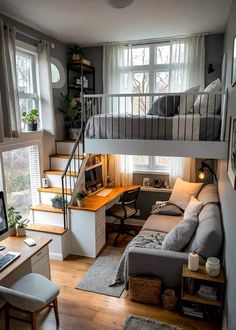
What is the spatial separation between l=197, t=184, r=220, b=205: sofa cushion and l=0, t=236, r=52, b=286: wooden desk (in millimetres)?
2129

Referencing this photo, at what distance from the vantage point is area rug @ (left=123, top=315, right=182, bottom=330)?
8.35 ft

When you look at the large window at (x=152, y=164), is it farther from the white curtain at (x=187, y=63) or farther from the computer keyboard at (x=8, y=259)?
the computer keyboard at (x=8, y=259)

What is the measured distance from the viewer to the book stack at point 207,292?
2568mm

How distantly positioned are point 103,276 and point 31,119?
2.38m

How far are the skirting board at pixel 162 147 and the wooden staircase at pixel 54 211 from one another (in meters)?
0.86

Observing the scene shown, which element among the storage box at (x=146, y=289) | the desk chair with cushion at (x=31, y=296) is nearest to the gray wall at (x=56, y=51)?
the desk chair with cushion at (x=31, y=296)

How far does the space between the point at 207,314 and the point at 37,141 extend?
3.13 m

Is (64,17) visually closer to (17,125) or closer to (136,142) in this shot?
(17,125)

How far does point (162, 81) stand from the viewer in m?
4.55

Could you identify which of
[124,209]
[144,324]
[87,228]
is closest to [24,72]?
[87,228]

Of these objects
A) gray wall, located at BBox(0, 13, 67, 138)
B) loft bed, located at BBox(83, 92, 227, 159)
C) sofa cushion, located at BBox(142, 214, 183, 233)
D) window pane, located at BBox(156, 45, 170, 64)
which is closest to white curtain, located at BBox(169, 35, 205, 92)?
window pane, located at BBox(156, 45, 170, 64)

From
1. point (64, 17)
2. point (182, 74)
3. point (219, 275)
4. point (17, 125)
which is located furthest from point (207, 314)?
point (64, 17)

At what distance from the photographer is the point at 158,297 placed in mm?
Answer: 2854

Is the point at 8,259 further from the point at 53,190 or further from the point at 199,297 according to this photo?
the point at 199,297
